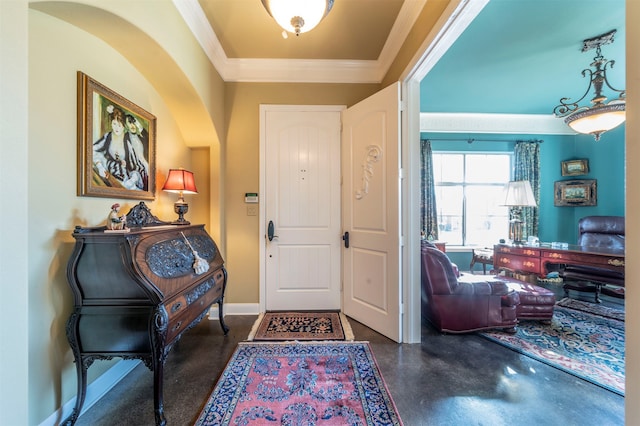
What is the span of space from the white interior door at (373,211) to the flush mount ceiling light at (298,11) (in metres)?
1.02

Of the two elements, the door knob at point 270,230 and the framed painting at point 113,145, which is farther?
the door knob at point 270,230

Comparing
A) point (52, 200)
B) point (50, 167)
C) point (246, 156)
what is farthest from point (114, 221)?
point (246, 156)

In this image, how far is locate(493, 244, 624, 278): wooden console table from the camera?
2.59 metres

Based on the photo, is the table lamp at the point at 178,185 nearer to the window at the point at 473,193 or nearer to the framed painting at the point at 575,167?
the window at the point at 473,193

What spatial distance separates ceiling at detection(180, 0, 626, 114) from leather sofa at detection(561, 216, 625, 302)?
2.03 meters

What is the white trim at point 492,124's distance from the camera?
4484 millimetres

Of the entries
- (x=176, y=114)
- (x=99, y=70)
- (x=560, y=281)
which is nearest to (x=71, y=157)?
(x=99, y=70)

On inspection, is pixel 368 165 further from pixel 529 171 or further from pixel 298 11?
pixel 529 171

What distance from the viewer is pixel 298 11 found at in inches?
55.7

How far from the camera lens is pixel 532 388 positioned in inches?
64.9

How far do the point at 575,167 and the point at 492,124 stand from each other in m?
1.69

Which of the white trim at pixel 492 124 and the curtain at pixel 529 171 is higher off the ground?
the white trim at pixel 492 124

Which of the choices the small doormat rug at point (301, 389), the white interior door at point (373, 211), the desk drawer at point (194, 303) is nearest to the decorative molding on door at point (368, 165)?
the white interior door at point (373, 211)

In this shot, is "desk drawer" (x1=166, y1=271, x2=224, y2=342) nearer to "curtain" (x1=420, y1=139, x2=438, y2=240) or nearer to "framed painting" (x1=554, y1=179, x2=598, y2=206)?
"curtain" (x1=420, y1=139, x2=438, y2=240)
